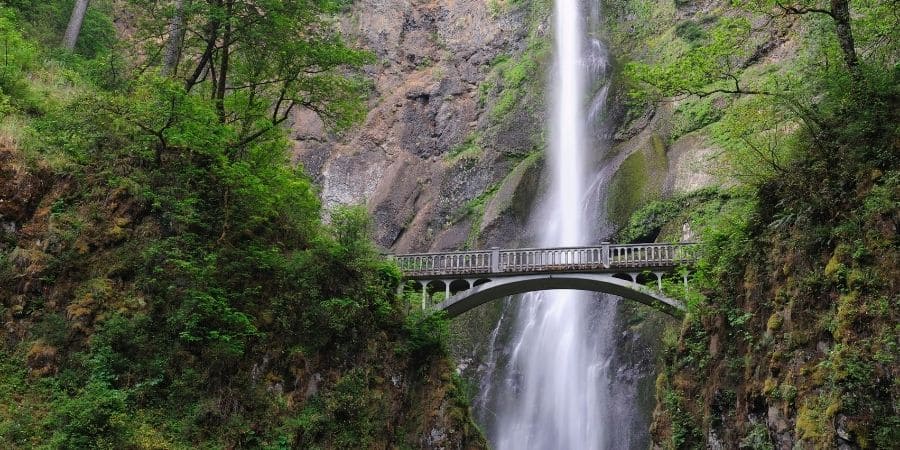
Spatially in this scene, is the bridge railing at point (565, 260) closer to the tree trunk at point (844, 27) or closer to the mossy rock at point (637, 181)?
the mossy rock at point (637, 181)

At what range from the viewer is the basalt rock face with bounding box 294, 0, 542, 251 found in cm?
3528

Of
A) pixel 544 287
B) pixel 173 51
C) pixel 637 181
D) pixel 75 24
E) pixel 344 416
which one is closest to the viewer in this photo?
pixel 344 416

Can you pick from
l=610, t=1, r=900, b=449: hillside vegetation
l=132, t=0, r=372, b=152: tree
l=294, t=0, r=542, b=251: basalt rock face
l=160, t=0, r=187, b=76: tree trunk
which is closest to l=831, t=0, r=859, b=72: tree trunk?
l=610, t=1, r=900, b=449: hillside vegetation

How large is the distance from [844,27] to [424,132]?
31128mm

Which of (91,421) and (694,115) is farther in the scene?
(694,115)

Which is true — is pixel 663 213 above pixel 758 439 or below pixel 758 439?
above

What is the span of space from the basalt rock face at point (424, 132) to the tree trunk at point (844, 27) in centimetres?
2089

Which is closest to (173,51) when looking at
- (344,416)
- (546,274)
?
(344,416)

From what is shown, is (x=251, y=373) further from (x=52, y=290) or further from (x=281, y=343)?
(x=52, y=290)

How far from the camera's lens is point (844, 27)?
10.2 m

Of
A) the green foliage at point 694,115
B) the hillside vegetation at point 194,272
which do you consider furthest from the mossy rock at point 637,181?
the hillside vegetation at point 194,272

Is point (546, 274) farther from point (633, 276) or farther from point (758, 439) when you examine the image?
point (758, 439)

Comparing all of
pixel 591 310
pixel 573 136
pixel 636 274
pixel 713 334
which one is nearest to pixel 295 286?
pixel 713 334

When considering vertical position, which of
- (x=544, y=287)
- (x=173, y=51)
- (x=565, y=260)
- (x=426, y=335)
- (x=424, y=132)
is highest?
(x=424, y=132)
